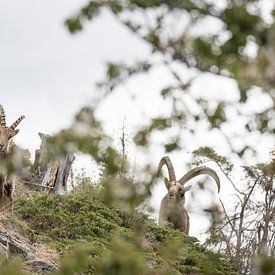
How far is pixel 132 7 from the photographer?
4.07 meters

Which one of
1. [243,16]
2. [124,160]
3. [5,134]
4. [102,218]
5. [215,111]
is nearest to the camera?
[243,16]

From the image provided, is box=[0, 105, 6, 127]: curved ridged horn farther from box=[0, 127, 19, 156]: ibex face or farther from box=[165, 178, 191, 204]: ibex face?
box=[165, 178, 191, 204]: ibex face

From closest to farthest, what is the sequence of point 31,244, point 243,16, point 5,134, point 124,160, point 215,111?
point 243,16, point 124,160, point 215,111, point 31,244, point 5,134

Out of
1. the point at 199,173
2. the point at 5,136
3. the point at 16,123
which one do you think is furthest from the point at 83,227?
the point at 199,173

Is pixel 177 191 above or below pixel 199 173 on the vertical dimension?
below

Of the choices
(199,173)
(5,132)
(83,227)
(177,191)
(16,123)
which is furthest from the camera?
(177,191)

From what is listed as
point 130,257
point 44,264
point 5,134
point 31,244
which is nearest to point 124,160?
point 130,257

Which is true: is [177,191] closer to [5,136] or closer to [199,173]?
[199,173]

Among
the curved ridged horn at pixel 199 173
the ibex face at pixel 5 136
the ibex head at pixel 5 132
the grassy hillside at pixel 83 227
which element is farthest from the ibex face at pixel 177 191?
the ibex face at pixel 5 136

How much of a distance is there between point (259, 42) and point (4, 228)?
1030cm

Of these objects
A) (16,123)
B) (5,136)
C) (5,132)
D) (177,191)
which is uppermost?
(177,191)

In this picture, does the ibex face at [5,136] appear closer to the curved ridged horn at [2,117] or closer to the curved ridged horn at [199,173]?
the curved ridged horn at [2,117]

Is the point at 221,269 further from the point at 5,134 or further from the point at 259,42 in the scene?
the point at 259,42

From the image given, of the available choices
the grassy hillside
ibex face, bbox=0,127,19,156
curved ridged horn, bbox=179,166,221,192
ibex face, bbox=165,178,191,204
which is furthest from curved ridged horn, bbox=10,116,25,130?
ibex face, bbox=165,178,191,204
